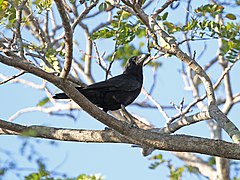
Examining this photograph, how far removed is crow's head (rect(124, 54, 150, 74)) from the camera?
657 cm

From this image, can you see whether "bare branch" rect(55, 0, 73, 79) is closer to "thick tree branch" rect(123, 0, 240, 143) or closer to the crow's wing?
"thick tree branch" rect(123, 0, 240, 143)

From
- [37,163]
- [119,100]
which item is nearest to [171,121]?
[119,100]

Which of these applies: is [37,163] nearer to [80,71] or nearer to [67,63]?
[67,63]

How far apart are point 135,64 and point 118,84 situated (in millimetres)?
851

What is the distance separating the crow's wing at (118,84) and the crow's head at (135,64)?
0.38 meters

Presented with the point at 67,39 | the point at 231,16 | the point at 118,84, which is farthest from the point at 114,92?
the point at 67,39

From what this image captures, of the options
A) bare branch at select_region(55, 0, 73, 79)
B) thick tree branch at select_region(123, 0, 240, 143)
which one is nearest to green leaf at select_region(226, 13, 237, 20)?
thick tree branch at select_region(123, 0, 240, 143)

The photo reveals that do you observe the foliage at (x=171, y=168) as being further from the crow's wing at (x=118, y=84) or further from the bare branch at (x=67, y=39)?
the bare branch at (x=67, y=39)

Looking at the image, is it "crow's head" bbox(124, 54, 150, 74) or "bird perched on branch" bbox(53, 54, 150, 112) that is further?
"crow's head" bbox(124, 54, 150, 74)

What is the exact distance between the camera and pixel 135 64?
6.63 m

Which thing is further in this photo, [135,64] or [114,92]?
[135,64]

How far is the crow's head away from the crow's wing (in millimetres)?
384

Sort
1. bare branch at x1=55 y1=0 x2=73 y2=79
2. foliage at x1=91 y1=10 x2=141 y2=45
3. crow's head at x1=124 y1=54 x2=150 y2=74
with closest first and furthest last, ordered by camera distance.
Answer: bare branch at x1=55 y1=0 x2=73 y2=79 → foliage at x1=91 y1=10 x2=141 y2=45 → crow's head at x1=124 y1=54 x2=150 y2=74

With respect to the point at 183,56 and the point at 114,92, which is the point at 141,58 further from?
the point at 183,56
